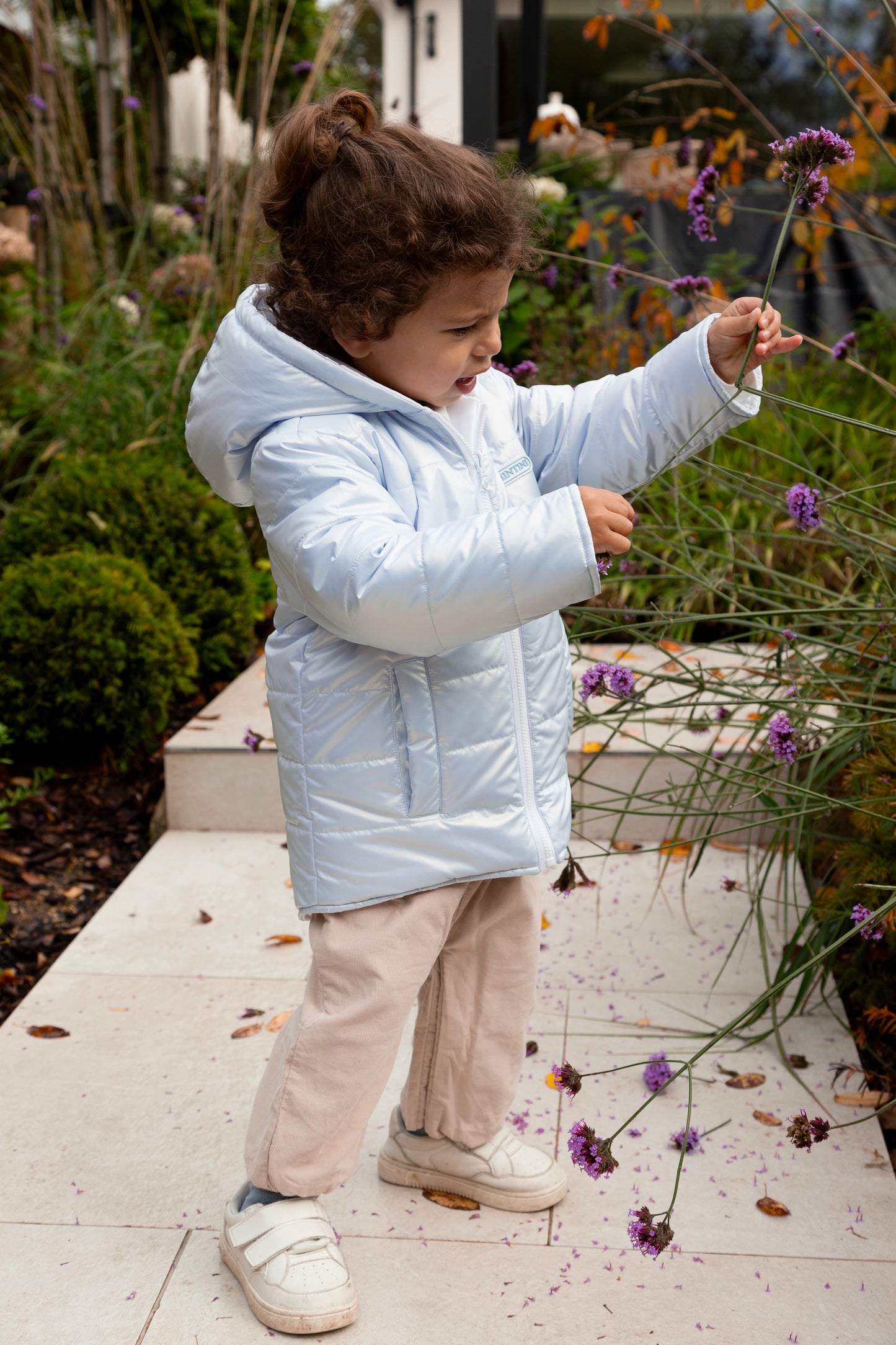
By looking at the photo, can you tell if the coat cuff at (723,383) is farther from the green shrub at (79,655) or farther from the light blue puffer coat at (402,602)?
the green shrub at (79,655)

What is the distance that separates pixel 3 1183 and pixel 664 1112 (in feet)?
3.24

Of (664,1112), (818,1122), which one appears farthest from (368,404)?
(664,1112)

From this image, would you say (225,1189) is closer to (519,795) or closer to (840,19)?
(519,795)

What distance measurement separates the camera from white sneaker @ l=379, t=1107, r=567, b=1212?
5.35 feet

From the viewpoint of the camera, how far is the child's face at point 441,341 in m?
1.30

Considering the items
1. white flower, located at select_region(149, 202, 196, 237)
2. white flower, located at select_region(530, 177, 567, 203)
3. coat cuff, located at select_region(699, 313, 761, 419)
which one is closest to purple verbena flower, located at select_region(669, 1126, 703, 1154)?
coat cuff, located at select_region(699, 313, 761, 419)

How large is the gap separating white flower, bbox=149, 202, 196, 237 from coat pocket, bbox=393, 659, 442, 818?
150 inches

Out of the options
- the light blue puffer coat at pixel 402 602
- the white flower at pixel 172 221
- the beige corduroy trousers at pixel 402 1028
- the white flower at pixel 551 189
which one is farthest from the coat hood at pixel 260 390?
the white flower at pixel 551 189

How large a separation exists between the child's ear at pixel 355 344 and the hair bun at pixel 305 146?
6.2 inches

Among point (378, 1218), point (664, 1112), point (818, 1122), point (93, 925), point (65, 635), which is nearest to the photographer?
point (818, 1122)

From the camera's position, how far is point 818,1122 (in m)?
1.31

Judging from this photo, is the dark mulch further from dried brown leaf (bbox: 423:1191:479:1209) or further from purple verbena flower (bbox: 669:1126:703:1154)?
purple verbena flower (bbox: 669:1126:703:1154)

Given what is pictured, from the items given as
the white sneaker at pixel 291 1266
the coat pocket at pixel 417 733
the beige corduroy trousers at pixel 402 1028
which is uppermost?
the coat pocket at pixel 417 733

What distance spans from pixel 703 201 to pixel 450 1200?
5.07 feet
